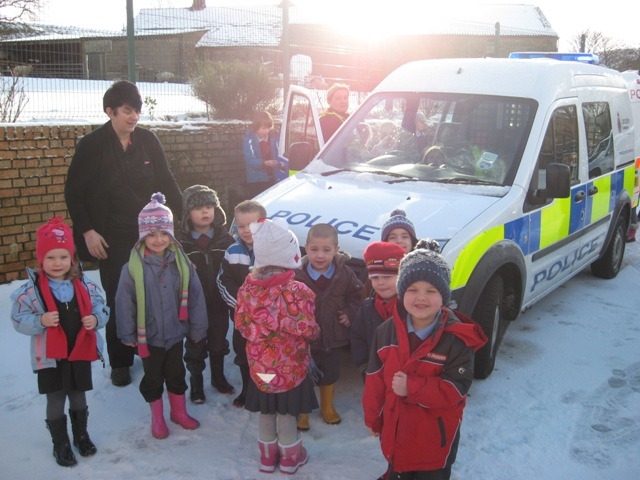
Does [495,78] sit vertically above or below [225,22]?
below

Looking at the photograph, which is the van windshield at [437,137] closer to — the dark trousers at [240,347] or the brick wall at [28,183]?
the dark trousers at [240,347]

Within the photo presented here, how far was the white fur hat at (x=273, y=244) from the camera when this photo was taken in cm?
311

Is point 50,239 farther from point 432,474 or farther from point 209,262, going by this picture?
point 432,474

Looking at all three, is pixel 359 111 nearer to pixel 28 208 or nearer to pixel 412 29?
pixel 28 208

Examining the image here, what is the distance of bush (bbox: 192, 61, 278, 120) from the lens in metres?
9.82

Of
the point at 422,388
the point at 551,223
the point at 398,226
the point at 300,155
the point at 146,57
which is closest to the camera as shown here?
the point at 422,388

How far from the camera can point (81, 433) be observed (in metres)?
3.50

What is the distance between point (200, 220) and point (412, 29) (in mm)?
25351

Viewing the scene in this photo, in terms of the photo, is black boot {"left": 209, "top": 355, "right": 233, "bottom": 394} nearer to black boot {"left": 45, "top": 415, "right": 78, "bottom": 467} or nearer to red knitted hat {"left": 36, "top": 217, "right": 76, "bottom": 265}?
black boot {"left": 45, "top": 415, "right": 78, "bottom": 467}

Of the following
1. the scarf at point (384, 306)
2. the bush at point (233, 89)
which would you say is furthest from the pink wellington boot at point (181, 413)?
the bush at point (233, 89)

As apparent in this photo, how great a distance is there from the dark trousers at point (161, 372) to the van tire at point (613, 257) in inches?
179

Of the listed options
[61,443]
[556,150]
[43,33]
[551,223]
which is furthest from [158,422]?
[43,33]

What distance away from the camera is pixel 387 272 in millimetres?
3213

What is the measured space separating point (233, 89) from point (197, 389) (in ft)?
21.5
